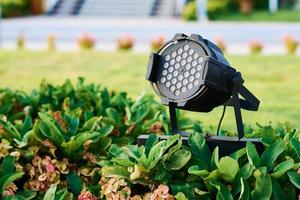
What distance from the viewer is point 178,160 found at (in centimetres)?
263

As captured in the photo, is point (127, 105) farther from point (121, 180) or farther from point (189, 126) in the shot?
point (121, 180)

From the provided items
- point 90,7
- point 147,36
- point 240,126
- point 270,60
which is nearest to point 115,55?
point 270,60

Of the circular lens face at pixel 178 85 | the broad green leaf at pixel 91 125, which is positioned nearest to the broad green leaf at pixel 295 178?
the circular lens face at pixel 178 85

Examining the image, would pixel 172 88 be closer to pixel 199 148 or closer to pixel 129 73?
pixel 199 148

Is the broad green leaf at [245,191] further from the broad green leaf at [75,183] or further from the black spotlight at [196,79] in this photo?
the broad green leaf at [75,183]

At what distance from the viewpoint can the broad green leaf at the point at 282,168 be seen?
8.32 ft

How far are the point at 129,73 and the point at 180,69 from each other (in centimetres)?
719

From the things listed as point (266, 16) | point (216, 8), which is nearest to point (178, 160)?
point (216, 8)

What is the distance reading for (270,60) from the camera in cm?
1095

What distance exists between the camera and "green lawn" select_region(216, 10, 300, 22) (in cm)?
2256

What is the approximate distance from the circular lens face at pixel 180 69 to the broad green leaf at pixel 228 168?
0.26 m

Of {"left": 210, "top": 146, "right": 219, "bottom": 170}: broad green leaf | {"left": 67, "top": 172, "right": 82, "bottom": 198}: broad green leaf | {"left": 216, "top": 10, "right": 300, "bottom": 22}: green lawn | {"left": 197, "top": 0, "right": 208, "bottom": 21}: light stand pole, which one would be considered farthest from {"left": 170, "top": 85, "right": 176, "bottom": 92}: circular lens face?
{"left": 216, "top": 10, "right": 300, "bottom": 22}: green lawn

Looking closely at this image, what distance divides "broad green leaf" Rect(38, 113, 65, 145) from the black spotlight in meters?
0.59

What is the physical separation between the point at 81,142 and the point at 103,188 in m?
0.50
